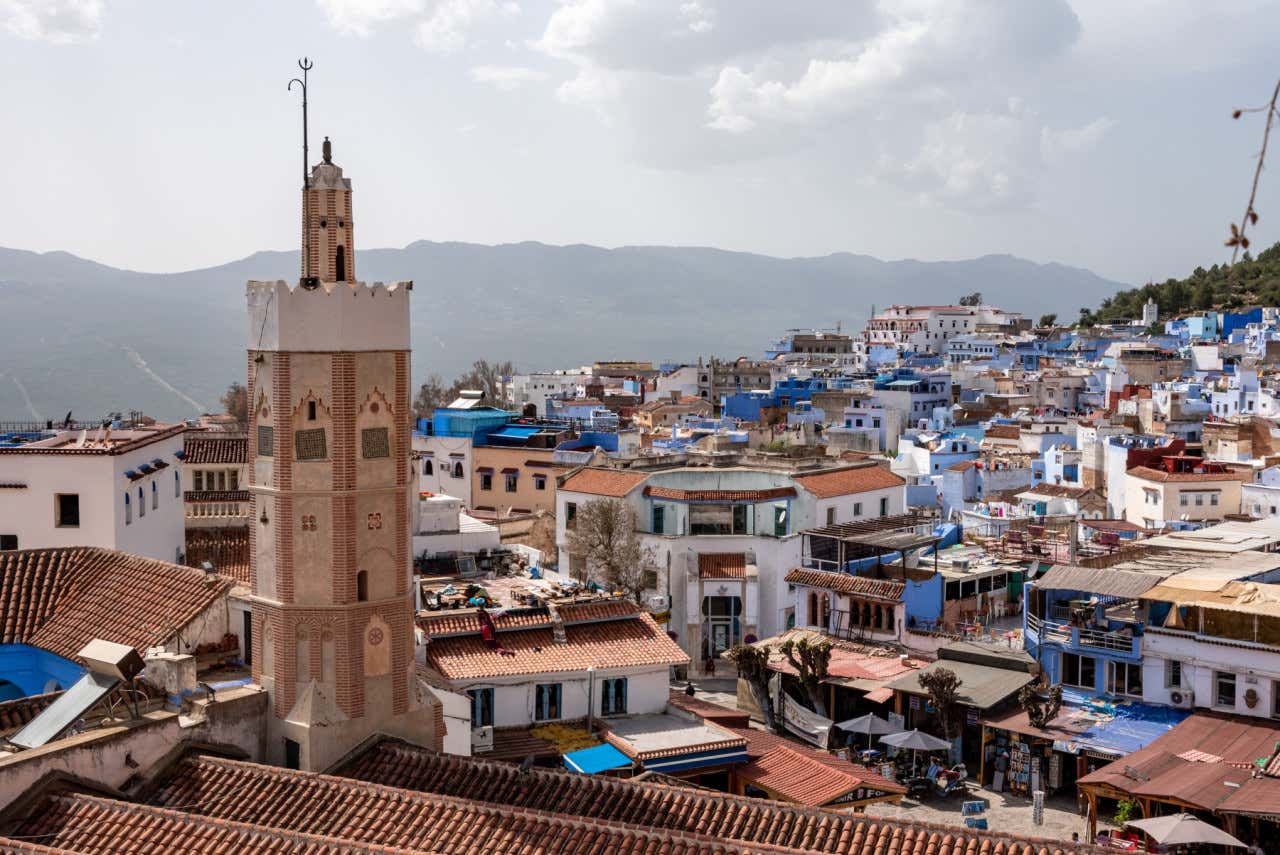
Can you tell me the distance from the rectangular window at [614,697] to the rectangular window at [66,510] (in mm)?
9019

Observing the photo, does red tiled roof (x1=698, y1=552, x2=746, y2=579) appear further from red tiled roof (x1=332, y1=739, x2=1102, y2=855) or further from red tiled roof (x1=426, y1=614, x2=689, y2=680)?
red tiled roof (x1=332, y1=739, x2=1102, y2=855)

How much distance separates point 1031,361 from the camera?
96.6 metres

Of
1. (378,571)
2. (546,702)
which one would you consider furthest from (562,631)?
(378,571)

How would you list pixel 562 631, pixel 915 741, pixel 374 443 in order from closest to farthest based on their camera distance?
pixel 374 443, pixel 562 631, pixel 915 741

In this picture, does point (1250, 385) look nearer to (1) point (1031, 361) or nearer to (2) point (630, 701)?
(1) point (1031, 361)

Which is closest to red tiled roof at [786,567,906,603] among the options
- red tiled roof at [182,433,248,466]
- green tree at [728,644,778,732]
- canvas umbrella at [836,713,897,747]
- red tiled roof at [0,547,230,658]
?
green tree at [728,644,778,732]

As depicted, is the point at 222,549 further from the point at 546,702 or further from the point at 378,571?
the point at 378,571

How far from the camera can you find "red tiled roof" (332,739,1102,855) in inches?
499

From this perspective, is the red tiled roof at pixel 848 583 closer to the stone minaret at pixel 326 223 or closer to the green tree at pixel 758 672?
the green tree at pixel 758 672

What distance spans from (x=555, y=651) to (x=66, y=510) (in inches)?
329

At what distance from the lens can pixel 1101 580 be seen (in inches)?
994

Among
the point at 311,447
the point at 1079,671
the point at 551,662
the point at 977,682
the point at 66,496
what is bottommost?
the point at 977,682

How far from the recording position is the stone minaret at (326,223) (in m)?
15.9

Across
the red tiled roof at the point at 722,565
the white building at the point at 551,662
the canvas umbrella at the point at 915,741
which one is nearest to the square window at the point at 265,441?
the white building at the point at 551,662
